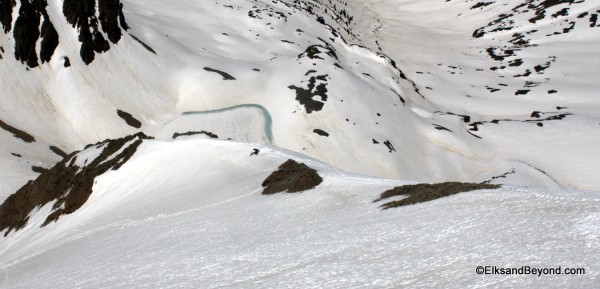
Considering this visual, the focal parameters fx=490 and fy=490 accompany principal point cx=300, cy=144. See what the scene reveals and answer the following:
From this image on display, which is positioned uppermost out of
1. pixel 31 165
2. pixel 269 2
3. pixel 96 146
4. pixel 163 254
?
pixel 269 2

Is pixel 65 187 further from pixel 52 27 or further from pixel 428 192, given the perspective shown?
pixel 52 27

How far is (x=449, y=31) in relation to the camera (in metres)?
146

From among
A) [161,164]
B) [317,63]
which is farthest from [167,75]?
[161,164]

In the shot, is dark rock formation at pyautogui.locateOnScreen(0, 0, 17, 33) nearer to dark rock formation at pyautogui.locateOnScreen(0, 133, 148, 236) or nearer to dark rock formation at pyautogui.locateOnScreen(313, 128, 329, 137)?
dark rock formation at pyautogui.locateOnScreen(0, 133, 148, 236)

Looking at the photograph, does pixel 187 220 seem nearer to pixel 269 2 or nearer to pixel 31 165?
pixel 31 165

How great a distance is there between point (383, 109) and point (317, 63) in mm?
11799

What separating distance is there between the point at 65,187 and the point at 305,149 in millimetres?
28331

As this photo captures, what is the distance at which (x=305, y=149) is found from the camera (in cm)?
5694

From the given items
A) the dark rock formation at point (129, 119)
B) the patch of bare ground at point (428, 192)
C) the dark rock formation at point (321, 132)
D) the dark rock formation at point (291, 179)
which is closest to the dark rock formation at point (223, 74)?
the dark rock formation at point (129, 119)

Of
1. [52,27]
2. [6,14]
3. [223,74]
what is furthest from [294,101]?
[6,14]

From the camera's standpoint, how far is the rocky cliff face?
57250mm

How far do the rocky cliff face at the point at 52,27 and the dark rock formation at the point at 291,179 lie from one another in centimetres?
4633

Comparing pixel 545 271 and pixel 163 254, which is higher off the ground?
pixel 545 271

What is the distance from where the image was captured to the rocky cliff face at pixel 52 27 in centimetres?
5725
